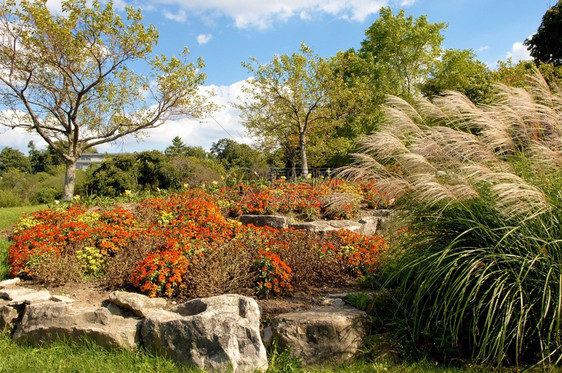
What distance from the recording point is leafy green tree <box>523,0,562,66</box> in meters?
22.0

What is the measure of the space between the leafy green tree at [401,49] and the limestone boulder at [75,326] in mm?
20619

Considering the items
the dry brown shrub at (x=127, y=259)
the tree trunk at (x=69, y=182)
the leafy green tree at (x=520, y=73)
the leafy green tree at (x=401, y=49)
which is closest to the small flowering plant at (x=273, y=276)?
the dry brown shrub at (x=127, y=259)

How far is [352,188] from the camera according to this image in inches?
293

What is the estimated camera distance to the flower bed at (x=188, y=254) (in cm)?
416

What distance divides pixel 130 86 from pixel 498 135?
40.2 ft

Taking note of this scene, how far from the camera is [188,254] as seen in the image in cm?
455

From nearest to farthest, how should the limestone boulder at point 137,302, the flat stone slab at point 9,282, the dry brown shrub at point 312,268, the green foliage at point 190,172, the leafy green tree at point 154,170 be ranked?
the limestone boulder at point 137,302
the dry brown shrub at point 312,268
the flat stone slab at point 9,282
the leafy green tree at point 154,170
the green foliage at point 190,172

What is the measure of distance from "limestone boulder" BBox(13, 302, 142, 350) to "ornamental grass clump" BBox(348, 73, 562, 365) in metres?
2.36

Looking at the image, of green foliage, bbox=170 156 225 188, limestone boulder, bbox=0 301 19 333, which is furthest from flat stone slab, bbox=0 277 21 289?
green foliage, bbox=170 156 225 188

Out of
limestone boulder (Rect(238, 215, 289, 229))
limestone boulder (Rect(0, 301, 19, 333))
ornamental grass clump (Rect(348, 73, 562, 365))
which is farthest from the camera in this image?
limestone boulder (Rect(238, 215, 289, 229))

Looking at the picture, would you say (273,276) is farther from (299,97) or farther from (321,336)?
(299,97)

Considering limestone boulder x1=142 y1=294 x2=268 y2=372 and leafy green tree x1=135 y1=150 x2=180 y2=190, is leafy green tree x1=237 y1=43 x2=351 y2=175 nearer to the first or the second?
leafy green tree x1=135 y1=150 x2=180 y2=190

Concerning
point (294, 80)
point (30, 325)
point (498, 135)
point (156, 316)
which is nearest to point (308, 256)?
point (156, 316)

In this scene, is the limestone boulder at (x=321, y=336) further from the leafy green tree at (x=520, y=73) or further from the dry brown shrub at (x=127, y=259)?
the leafy green tree at (x=520, y=73)
